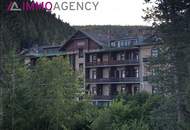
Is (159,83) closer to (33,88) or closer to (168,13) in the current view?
(168,13)

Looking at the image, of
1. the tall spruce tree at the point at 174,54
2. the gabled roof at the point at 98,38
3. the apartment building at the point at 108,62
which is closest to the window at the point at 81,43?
the apartment building at the point at 108,62

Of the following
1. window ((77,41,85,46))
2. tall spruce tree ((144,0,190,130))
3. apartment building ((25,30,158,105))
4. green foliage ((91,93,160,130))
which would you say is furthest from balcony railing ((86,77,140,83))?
tall spruce tree ((144,0,190,130))

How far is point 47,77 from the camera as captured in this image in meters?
32.0

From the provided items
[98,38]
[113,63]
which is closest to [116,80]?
[113,63]

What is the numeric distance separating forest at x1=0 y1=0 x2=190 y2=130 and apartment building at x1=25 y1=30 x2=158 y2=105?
56.3 ft

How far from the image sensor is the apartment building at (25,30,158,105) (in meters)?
54.1

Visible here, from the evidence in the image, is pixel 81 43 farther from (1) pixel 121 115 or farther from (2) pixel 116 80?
(1) pixel 121 115

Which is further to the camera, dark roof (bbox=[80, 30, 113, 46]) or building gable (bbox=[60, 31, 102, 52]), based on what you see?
building gable (bbox=[60, 31, 102, 52])

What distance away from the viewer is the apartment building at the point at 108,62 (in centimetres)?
5406

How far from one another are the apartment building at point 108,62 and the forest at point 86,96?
56.3 feet

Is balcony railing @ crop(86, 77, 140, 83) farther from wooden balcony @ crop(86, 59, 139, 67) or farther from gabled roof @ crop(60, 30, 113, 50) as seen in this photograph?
gabled roof @ crop(60, 30, 113, 50)

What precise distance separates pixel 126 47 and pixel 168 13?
30647 millimetres

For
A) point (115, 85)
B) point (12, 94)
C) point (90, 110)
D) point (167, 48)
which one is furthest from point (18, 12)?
point (115, 85)

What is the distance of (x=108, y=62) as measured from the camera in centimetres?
5719
